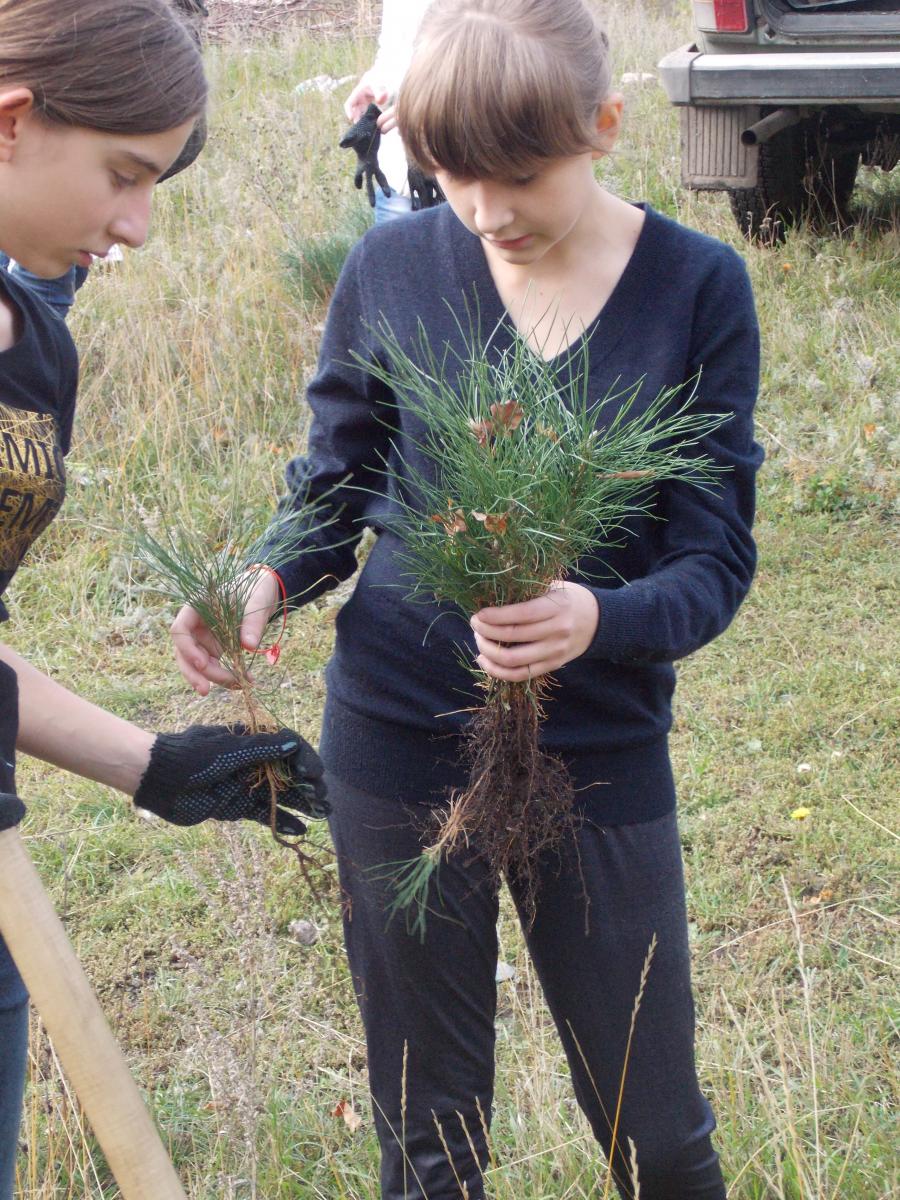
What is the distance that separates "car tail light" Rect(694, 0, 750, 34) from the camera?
197 inches

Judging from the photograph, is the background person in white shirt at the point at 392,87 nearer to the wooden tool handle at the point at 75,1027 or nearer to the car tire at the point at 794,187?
the car tire at the point at 794,187

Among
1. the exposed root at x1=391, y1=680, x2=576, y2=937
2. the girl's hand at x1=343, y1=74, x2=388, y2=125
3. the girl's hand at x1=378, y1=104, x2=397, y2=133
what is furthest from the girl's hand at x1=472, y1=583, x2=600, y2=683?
the girl's hand at x1=343, y1=74, x2=388, y2=125

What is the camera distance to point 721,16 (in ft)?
16.6

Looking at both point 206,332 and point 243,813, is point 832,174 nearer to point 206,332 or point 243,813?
point 206,332

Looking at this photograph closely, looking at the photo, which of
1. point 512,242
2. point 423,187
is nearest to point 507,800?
point 512,242

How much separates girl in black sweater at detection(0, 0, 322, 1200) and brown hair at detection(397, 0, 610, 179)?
0.32m

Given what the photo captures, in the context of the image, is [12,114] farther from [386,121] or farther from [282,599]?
[386,121]

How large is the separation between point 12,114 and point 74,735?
793 millimetres

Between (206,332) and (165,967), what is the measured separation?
294 centimetres

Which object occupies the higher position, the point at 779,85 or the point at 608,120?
the point at 608,120

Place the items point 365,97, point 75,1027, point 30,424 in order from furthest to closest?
point 365,97, point 30,424, point 75,1027

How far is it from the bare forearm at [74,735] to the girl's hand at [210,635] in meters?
0.13

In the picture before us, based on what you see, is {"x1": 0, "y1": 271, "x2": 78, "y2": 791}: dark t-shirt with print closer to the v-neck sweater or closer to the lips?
the v-neck sweater

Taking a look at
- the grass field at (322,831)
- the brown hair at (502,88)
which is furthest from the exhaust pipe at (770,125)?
the brown hair at (502,88)
